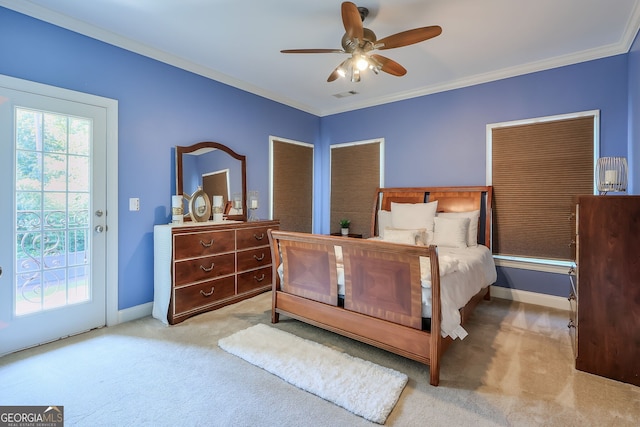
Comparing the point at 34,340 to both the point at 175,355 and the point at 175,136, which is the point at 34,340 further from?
the point at 175,136

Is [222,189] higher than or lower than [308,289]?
higher

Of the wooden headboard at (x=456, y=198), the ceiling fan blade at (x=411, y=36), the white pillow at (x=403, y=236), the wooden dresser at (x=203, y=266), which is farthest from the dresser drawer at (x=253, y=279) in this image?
the ceiling fan blade at (x=411, y=36)

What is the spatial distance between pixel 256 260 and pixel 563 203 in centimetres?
367

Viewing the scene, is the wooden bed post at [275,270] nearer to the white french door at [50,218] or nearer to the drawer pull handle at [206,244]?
the drawer pull handle at [206,244]

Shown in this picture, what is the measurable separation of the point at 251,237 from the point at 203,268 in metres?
0.71

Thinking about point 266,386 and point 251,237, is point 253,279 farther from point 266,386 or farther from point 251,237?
point 266,386

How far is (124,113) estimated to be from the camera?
299 centimetres

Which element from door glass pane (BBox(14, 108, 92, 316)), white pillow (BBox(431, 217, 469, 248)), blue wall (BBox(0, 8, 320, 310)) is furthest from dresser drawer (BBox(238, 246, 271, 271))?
white pillow (BBox(431, 217, 469, 248))

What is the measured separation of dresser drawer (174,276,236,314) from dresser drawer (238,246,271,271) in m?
0.22

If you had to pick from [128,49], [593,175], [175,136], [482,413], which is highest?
[128,49]

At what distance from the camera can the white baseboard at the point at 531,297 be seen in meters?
3.42

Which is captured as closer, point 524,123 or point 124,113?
point 124,113

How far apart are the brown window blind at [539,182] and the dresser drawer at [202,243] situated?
3.33m

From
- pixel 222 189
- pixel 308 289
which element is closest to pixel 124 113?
pixel 222 189
